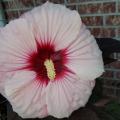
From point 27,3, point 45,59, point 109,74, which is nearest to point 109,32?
point 109,74

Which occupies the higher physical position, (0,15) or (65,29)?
(65,29)

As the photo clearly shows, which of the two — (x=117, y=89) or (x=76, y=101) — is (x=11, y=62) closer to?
(x=76, y=101)

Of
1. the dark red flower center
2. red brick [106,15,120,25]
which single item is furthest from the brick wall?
the dark red flower center

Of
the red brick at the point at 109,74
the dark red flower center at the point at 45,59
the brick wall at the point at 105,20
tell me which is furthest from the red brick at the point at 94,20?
the dark red flower center at the point at 45,59

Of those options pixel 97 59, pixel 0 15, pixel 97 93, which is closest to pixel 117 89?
pixel 0 15

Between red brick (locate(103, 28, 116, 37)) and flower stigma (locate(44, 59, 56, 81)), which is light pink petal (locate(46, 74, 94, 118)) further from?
red brick (locate(103, 28, 116, 37))

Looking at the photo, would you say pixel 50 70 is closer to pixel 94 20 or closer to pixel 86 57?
pixel 86 57

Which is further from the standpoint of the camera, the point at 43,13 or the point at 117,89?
the point at 117,89
